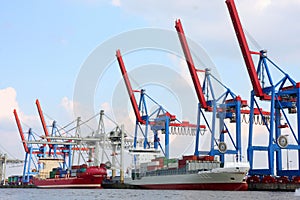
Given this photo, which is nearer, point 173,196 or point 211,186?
point 173,196

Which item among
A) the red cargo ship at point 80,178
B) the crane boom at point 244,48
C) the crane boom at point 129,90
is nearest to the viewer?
the crane boom at point 244,48

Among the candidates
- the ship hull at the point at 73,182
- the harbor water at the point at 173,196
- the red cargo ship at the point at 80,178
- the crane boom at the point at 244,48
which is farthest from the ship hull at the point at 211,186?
the red cargo ship at the point at 80,178

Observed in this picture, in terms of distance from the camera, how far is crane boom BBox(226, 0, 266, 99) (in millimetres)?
60000

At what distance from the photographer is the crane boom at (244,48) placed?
60000mm

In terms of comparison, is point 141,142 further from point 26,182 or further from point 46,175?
point 26,182

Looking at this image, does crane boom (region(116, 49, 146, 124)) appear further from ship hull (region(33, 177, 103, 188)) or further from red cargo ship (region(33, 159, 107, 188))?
ship hull (region(33, 177, 103, 188))

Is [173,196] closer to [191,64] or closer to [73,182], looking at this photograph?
[191,64]

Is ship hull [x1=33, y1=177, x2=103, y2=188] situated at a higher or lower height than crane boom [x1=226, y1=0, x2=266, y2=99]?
lower

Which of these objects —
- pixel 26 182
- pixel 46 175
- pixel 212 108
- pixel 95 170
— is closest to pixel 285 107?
pixel 212 108

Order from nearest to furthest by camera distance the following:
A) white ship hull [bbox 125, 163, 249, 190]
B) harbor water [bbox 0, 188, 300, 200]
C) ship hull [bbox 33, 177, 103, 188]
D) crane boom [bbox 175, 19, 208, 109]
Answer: harbor water [bbox 0, 188, 300, 200]
white ship hull [bbox 125, 163, 249, 190]
crane boom [bbox 175, 19, 208, 109]
ship hull [bbox 33, 177, 103, 188]

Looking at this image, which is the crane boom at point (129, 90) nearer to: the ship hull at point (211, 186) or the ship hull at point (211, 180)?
the ship hull at point (211, 180)

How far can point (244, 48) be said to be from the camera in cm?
6028

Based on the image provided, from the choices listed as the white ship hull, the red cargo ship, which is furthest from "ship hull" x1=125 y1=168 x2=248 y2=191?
the red cargo ship

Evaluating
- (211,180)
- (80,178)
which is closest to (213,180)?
(211,180)
